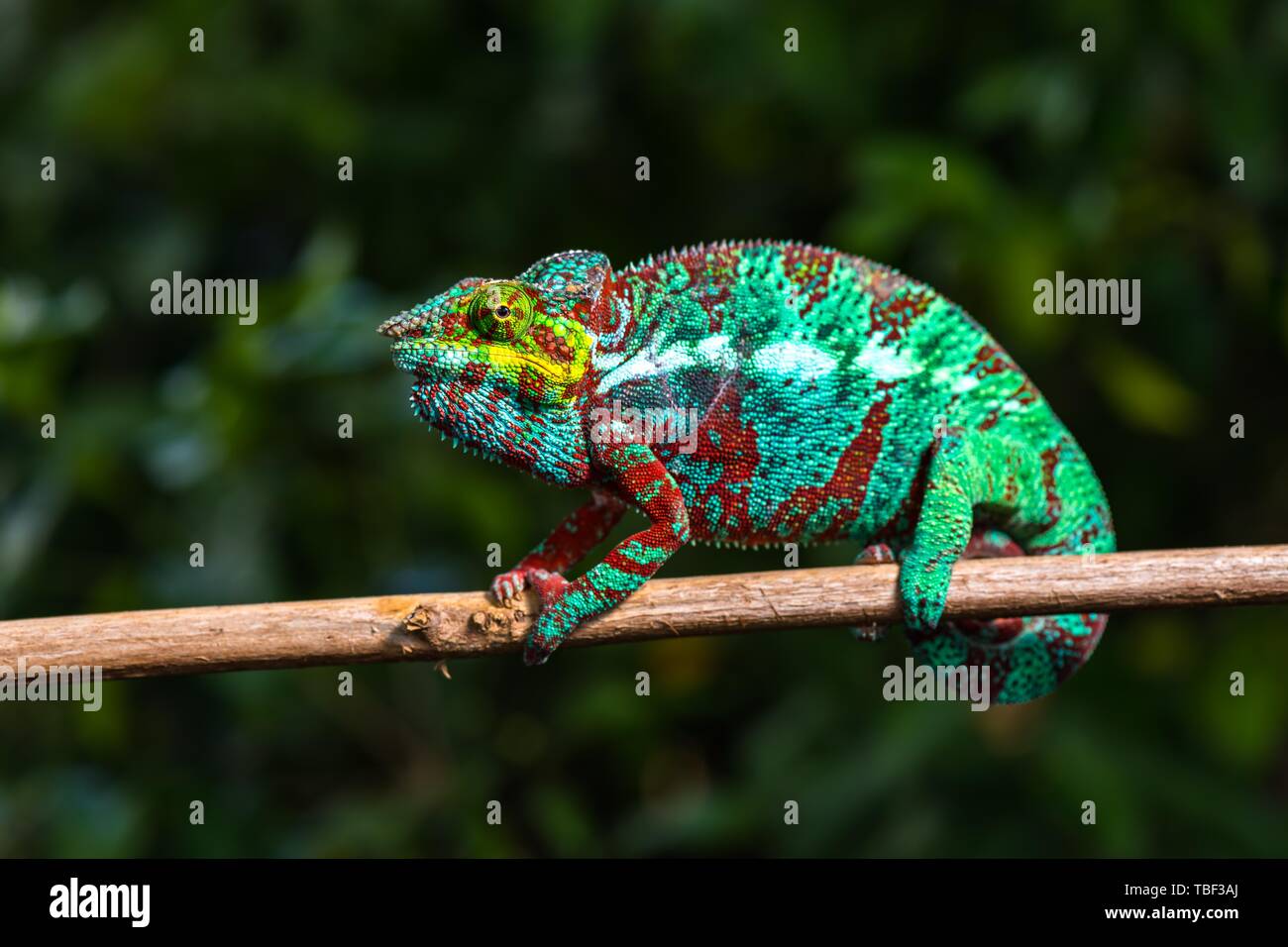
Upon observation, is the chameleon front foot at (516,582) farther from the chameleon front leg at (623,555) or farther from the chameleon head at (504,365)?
the chameleon head at (504,365)

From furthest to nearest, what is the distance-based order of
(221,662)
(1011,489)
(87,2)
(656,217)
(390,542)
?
(87,2)
(656,217)
(390,542)
(1011,489)
(221,662)

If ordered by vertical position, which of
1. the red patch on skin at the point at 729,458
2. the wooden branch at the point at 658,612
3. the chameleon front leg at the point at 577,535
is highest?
the red patch on skin at the point at 729,458

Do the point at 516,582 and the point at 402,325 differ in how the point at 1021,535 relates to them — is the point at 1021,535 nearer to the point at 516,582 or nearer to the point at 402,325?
the point at 516,582

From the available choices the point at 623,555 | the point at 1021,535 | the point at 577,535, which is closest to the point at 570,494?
the point at 577,535

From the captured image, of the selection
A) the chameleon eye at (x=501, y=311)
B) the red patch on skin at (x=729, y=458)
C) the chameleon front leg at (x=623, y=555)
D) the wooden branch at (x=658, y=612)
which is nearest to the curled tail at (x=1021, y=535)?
the wooden branch at (x=658, y=612)

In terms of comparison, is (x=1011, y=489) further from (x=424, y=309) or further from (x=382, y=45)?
(x=382, y=45)

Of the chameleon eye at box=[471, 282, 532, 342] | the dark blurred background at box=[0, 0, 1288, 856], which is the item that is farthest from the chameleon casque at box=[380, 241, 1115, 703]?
the dark blurred background at box=[0, 0, 1288, 856]

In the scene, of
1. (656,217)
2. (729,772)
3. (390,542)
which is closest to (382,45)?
(656,217)

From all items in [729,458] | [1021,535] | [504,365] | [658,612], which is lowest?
[658,612]
